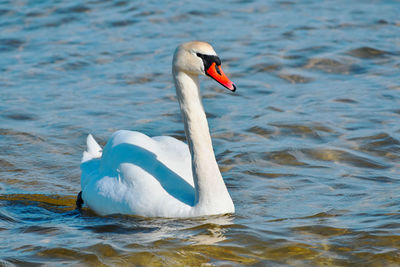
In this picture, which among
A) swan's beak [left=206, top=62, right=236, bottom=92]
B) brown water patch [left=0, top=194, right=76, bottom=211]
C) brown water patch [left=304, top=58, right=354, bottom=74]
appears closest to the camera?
swan's beak [left=206, top=62, right=236, bottom=92]

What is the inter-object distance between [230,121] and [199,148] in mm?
3001

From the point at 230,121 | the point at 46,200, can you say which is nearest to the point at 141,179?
the point at 46,200

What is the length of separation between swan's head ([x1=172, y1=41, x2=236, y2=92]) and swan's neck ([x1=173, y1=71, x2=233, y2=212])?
120 millimetres

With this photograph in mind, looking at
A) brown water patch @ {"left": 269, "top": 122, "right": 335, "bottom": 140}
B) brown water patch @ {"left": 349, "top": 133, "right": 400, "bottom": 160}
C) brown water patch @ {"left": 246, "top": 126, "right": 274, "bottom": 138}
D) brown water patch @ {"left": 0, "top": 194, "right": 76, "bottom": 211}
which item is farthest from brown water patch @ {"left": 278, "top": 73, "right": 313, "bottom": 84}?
brown water patch @ {"left": 0, "top": 194, "right": 76, "bottom": 211}

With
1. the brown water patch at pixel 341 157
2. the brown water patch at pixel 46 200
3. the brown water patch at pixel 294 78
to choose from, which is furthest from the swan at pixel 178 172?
the brown water patch at pixel 294 78

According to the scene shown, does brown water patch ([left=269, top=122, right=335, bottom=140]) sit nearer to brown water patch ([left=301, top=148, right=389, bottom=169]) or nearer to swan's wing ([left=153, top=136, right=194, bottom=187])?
brown water patch ([left=301, top=148, right=389, bottom=169])

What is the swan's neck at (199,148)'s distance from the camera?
238 inches

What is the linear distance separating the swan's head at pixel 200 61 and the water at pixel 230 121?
1.19 m

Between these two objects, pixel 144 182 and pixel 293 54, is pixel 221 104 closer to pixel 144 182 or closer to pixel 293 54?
pixel 293 54

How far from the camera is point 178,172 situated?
649cm

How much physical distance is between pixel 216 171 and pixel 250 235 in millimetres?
682

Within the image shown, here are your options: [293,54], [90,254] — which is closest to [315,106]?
[293,54]

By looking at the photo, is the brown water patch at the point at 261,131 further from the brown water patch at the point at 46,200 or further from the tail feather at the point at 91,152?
the brown water patch at the point at 46,200

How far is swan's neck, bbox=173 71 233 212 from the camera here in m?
6.04
